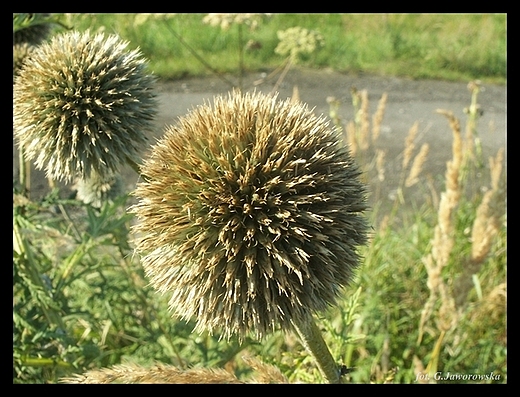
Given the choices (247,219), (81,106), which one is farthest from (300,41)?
(247,219)

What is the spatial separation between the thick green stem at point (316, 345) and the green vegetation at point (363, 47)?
675 centimetres

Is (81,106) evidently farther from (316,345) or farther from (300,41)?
(300,41)

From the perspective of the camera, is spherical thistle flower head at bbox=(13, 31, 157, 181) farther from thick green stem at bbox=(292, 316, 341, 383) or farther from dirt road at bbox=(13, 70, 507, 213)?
dirt road at bbox=(13, 70, 507, 213)

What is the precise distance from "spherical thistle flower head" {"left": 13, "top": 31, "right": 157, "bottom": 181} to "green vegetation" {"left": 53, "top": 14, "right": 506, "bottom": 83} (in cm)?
603

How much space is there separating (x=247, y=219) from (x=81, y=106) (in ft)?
2.70

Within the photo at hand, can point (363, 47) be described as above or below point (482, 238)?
above

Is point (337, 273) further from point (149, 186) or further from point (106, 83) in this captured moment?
point (106, 83)

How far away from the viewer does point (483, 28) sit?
9.37 metres

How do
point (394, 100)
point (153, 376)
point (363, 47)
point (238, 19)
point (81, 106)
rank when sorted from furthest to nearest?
1. point (363, 47)
2. point (394, 100)
3. point (238, 19)
4. point (81, 106)
5. point (153, 376)

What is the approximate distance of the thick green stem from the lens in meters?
1.69

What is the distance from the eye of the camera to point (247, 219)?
1646 mm

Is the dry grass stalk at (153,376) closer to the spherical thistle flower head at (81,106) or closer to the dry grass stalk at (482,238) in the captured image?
the spherical thistle flower head at (81,106)

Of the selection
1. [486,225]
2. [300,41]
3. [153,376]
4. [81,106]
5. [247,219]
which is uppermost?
[300,41]

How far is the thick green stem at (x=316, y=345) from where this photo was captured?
1.69 metres
